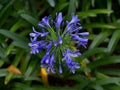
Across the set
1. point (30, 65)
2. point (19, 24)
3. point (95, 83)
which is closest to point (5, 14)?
point (19, 24)

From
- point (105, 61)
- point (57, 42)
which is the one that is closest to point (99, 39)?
point (105, 61)

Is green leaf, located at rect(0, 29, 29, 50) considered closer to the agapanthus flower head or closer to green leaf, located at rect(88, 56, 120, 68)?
the agapanthus flower head

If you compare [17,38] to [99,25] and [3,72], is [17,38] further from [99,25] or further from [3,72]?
[99,25]

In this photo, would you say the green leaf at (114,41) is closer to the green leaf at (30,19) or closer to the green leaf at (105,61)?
the green leaf at (105,61)

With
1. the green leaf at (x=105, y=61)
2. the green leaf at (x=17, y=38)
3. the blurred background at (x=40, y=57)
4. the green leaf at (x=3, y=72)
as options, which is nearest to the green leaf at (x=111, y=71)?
the blurred background at (x=40, y=57)

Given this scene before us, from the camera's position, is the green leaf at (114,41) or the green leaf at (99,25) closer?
the green leaf at (114,41)

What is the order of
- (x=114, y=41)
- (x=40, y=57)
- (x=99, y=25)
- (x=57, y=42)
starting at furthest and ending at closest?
(x=99, y=25), (x=114, y=41), (x=40, y=57), (x=57, y=42)

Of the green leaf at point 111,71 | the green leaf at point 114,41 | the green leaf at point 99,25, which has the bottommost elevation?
the green leaf at point 111,71

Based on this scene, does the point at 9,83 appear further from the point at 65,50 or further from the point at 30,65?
the point at 65,50

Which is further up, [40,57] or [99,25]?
[99,25]
